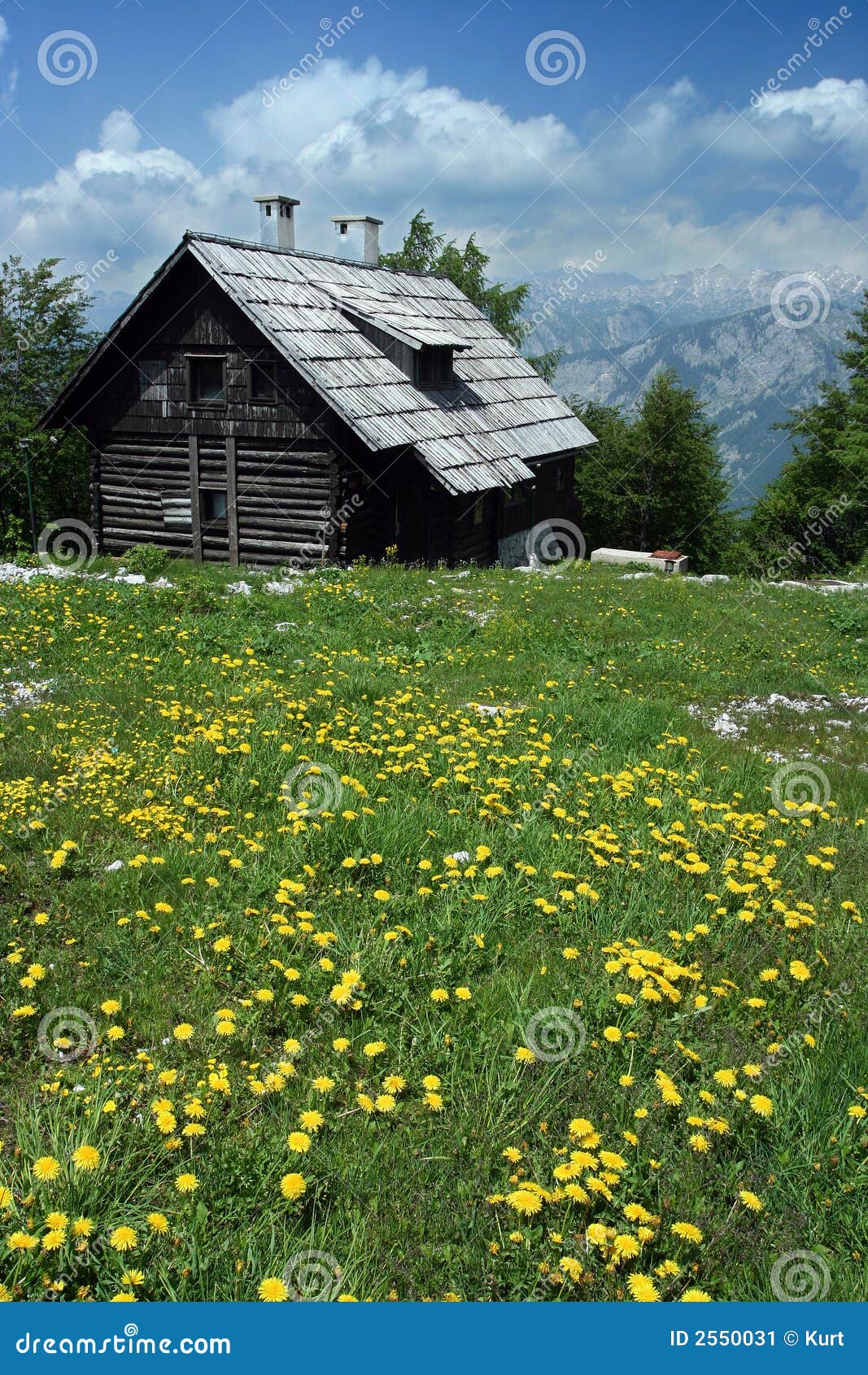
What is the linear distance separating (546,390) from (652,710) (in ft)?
67.8

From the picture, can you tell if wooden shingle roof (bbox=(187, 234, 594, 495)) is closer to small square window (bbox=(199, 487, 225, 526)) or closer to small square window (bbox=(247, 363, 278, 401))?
small square window (bbox=(247, 363, 278, 401))

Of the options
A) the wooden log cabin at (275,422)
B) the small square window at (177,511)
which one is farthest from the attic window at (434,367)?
the small square window at (177,511)

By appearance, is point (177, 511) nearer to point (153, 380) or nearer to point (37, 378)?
point (153, 380)

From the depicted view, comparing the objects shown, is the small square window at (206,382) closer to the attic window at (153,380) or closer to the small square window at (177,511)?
the attic window at (153,380)

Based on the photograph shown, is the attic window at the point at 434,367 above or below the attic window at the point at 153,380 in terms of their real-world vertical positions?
above

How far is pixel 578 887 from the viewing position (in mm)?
5070

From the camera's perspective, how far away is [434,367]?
20.6 metres

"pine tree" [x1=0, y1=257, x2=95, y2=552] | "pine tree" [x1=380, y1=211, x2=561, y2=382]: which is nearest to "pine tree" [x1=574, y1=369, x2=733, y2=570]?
"pine tree" [x1=380, y1=211, x2=561, y2=382]

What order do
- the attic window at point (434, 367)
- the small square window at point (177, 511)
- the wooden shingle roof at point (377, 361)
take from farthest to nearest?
the attic window at point (434, 367) → the small square window at point (177, 511) → the wooden shingle roof at point (377, 361)

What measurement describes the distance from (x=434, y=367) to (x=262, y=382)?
453 cm

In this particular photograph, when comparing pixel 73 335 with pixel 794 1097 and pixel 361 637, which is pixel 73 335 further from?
pixel 794 1097

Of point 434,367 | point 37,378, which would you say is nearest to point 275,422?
point 434,367

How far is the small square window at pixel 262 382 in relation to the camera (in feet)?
57.4

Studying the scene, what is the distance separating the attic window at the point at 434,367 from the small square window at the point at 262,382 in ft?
A: 11.3
